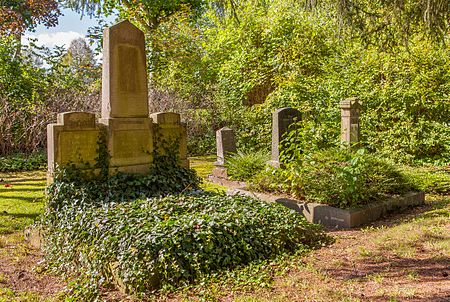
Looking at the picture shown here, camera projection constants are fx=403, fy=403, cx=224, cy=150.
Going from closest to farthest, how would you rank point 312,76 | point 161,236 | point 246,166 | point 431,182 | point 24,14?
1. point 161,236
2. point 431,182
3. point 246,166
4. point 312,76
5. point 24,14

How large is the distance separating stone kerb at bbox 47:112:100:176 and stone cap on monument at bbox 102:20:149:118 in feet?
1.25

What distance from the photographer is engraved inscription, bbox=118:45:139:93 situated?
6.20 m

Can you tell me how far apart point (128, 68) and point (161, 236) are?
3245mm

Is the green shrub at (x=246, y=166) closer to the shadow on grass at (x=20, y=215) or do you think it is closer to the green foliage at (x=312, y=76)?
the green foliage at (x=312, y=76)

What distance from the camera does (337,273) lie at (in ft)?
12.3

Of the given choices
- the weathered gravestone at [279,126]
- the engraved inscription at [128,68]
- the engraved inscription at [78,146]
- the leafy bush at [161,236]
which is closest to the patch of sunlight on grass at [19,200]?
the leafy bush at [161,236]

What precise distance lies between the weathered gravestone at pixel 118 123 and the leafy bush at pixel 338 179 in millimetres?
2261

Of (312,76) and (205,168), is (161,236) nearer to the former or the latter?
(205,168)

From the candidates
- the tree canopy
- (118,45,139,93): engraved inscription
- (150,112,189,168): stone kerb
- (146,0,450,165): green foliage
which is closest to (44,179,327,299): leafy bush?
(150,112,189,168): stone kerb

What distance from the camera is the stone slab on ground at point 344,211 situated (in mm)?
5855

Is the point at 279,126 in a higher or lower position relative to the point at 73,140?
higher

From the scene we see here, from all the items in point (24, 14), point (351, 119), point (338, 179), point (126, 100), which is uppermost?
point (24, 14)

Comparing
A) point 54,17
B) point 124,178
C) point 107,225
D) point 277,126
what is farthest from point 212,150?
point 54,17

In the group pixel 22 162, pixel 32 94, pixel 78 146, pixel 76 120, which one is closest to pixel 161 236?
pixel 78 146
